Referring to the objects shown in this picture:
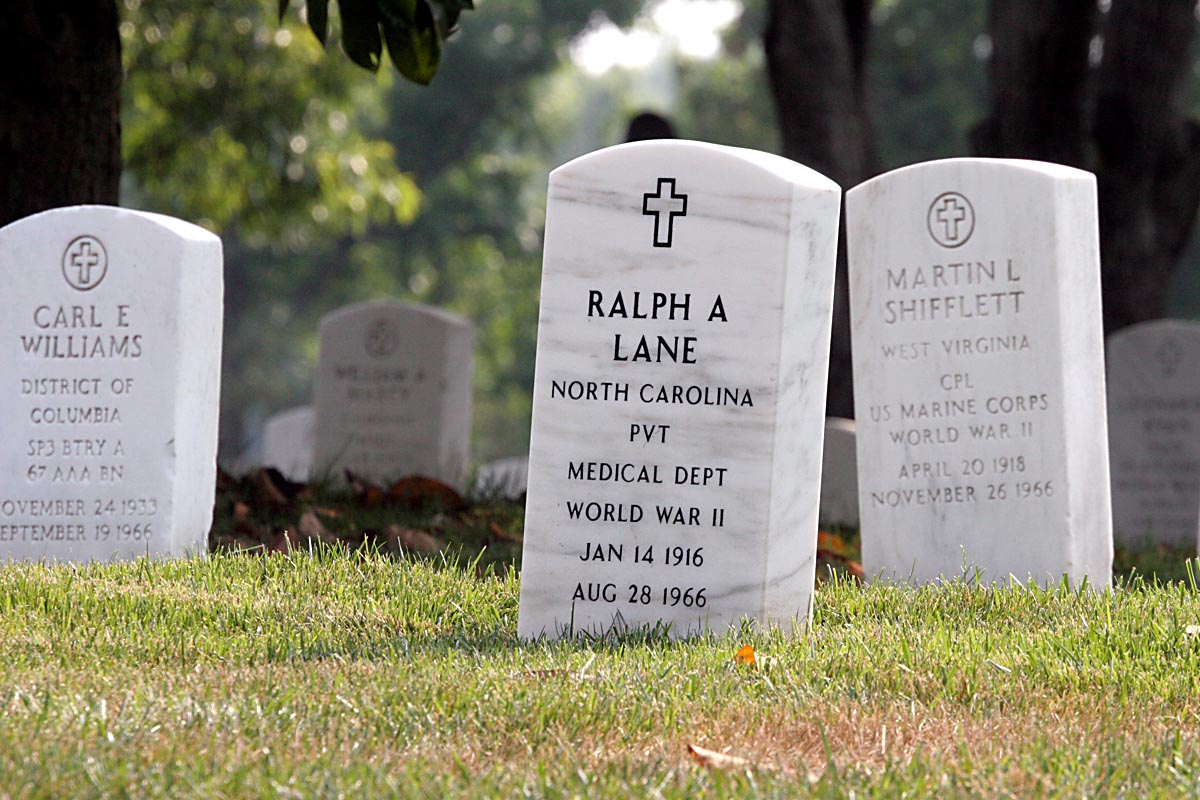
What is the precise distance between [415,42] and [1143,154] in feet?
25.4

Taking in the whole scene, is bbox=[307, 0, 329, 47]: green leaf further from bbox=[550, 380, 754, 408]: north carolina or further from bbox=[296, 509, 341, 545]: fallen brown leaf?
bbox=[550, 380, 754, 408]: north carolina

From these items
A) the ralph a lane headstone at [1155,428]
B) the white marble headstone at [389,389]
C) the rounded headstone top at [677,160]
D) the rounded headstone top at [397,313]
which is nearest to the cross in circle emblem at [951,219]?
the rounded headstone top at [677,160]

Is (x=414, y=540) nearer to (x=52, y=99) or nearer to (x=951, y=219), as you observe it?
(x=951, y=219)

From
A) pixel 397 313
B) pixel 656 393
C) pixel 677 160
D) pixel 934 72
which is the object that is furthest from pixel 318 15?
pixel 934 72

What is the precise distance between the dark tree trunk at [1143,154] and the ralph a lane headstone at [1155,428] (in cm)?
144

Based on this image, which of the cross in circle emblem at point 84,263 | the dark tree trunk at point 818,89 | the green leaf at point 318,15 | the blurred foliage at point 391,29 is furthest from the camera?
the dark tree trunk at point 818,89

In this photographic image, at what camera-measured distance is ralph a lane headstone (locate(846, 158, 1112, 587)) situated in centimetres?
591

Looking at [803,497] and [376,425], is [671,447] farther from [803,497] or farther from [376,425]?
[376,425]

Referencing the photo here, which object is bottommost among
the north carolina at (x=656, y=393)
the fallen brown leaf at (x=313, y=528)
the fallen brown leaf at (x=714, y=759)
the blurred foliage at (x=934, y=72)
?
the fallen brown leaf at (x=714, y=759)

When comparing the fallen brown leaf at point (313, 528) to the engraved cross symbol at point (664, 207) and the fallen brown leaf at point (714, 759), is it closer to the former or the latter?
the engraved cross symbol at point (664, 207)

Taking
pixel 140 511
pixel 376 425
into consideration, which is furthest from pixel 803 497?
pixel 376 425

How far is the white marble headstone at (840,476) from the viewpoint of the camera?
9.42 meters

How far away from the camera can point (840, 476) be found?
9508 mm

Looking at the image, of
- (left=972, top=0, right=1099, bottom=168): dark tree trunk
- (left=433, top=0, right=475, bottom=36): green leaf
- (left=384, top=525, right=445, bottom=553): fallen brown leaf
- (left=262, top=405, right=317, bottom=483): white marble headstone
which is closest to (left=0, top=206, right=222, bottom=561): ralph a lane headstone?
(left=384, top=525, right=445, bottom=553): fallen brown leaf
